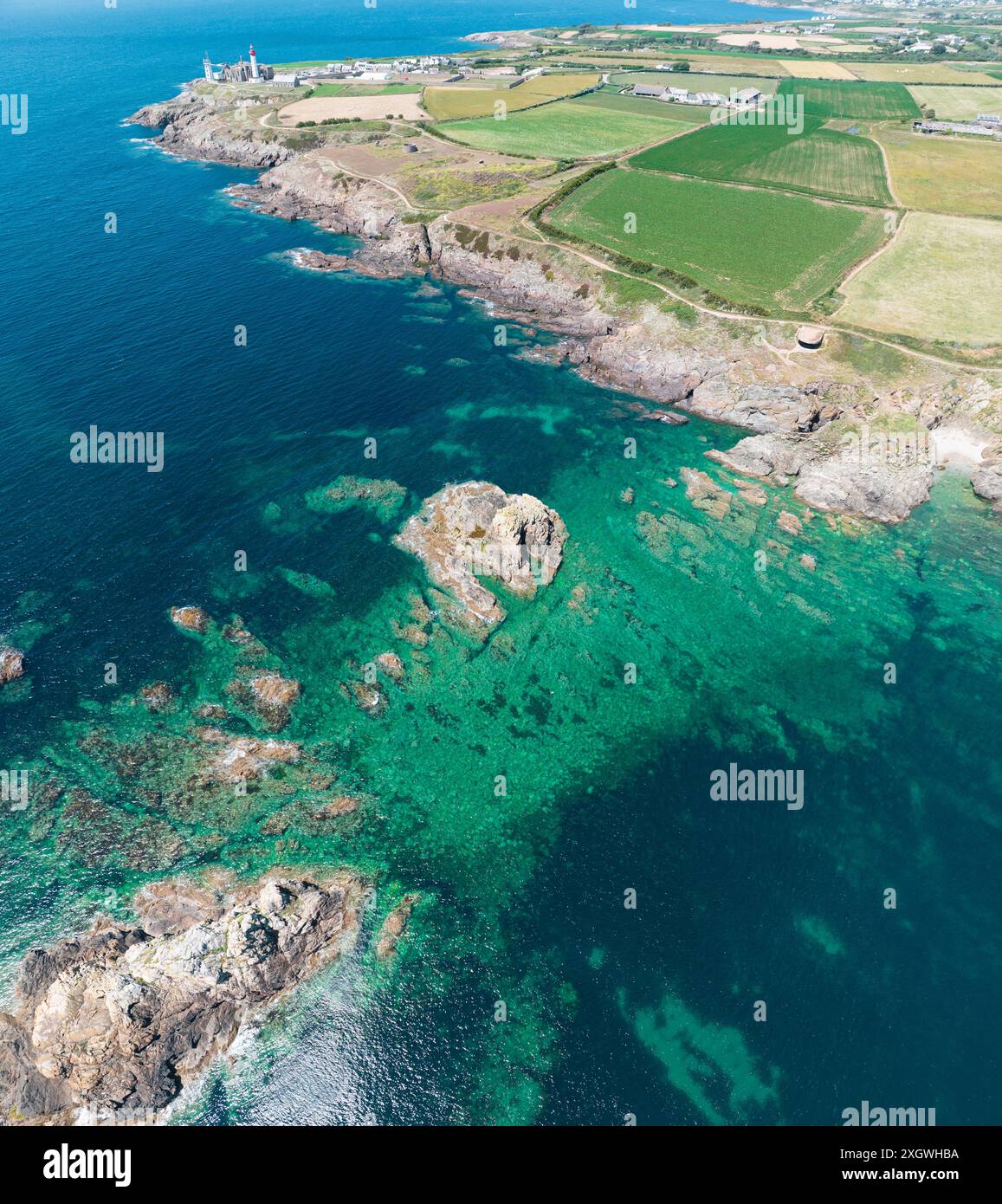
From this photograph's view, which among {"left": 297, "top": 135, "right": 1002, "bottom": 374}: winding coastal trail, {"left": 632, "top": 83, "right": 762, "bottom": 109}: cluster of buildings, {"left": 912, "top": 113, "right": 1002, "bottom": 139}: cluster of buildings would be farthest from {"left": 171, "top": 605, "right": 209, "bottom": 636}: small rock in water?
{"left": 632, "top": 83, "right": 762, "bottom": 109}: cluster of buildings

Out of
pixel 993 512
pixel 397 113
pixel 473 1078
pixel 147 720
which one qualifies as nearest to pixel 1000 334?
pixel 993 512

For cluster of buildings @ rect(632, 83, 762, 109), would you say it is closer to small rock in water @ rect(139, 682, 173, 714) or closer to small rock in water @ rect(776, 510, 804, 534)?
small rock in water @ rect(776, 510, 804, 534)

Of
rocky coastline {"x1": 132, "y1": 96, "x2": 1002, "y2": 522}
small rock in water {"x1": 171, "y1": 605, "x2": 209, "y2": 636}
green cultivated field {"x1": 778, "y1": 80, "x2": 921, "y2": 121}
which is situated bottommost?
small rock in water {"x1": 171, "y1": 605, "x2": 209, "y2": 636}

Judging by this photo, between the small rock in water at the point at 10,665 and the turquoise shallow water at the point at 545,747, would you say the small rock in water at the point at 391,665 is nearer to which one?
the turquoise shallow water at the point at 545,747

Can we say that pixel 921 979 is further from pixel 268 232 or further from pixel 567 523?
pixel 268 232

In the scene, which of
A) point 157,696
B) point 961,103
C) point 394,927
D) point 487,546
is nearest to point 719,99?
point 961,103

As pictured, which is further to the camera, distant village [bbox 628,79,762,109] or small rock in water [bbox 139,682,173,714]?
distant village [bbox 628,79,762,109]

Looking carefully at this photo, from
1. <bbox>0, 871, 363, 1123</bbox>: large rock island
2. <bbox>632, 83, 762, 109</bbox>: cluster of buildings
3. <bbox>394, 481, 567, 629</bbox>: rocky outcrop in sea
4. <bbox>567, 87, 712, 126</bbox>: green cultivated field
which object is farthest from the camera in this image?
<bbox>632, 83, 762, 109</bbox>: cluster of buildings
